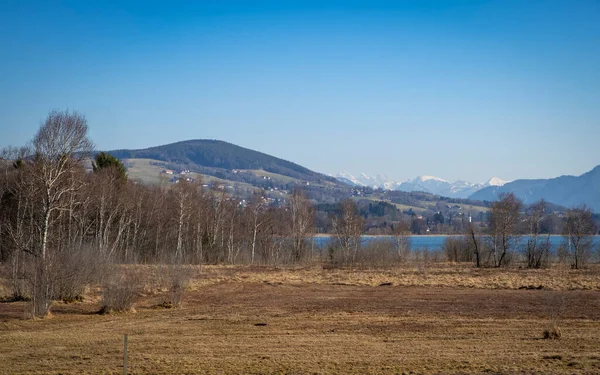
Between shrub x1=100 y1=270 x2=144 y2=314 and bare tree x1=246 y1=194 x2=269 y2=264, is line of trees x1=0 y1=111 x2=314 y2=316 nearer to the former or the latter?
bare tree x1=246 y1=194 x2=269 y2=264

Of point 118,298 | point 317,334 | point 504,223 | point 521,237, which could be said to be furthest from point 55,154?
point 521,237

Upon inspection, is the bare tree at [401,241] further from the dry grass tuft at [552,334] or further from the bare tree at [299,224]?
the dry grass tuft at [552,334]

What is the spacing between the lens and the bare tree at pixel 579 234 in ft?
214

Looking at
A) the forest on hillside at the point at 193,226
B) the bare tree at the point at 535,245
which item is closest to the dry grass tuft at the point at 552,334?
the forest on hillside at the point at 193,226

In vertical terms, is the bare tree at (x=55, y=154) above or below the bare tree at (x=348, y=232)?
above

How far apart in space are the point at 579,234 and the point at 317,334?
186 feet

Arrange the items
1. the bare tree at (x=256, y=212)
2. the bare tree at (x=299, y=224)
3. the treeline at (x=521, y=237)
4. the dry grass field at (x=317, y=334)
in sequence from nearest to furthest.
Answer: the dry grass field at (x=317, y=334), the treeline at (x=521, y=237), the bare tree at (x=299, y=224), the bare tree at (x=256, y=212)

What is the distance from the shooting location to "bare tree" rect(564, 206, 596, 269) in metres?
65.4

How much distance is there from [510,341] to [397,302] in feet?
36.6

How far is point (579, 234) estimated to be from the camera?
65.2 m

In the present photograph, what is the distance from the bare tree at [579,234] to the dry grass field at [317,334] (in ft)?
115

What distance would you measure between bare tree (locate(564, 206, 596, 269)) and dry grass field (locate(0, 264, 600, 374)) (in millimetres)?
34984

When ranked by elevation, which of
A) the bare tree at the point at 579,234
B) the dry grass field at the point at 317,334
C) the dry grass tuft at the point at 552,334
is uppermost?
the bare tree at the point at 579,234

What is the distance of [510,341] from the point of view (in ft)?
58.2
